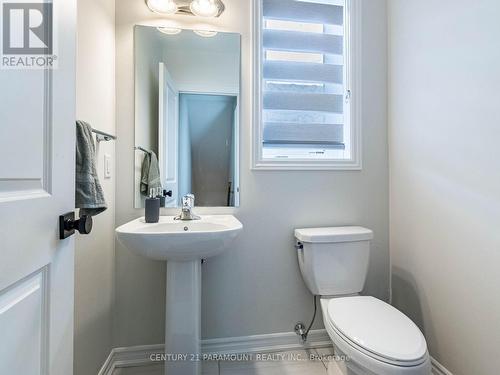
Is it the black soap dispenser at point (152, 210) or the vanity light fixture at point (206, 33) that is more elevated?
the vanity light fixture at point (206, 33)

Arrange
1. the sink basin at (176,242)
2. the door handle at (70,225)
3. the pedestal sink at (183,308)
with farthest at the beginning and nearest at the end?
the pedestal sink at (183,308) → the sink basin at (176,242) → the door handle at (70,225)

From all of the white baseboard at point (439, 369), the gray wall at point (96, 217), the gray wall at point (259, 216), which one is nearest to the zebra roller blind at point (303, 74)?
the gray wall at point (259, 216)

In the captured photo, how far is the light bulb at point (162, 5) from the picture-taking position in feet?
4.66

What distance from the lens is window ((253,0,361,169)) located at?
1.62 metres

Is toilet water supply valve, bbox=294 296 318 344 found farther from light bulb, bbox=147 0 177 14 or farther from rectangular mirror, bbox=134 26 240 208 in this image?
light bulb, bbox=147 0 177 14

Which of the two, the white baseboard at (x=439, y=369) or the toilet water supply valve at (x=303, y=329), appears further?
the toilet water supply valve at (x=303, y=329)

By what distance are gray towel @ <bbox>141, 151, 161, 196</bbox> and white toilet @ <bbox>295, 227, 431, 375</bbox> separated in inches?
34.0

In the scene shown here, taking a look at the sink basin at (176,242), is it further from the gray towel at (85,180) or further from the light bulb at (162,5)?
the light bulb at (162,5)

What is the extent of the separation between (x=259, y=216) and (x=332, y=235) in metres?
0.43

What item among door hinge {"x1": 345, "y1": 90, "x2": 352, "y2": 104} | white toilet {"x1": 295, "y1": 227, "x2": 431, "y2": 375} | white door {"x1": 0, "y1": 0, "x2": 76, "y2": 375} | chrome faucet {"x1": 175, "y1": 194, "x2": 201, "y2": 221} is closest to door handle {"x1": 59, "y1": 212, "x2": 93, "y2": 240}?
white door {"x1": 0, "y1": 0, "x2": 76, "y2": 375}

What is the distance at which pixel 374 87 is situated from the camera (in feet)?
5.50

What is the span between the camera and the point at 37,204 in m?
0.53

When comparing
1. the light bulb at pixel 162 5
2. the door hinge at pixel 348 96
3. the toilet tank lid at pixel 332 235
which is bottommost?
the toilet tank lid at pixel 332 235

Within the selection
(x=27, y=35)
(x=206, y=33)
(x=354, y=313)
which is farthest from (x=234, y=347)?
(x=206, y=33)
